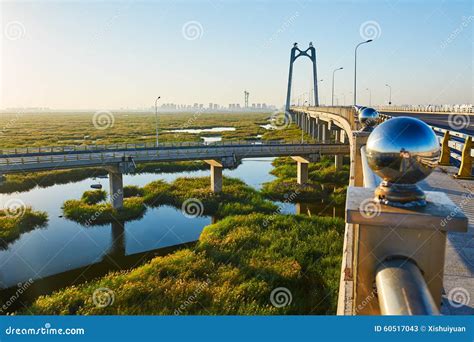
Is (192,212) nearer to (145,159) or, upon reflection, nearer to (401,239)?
(145,159)

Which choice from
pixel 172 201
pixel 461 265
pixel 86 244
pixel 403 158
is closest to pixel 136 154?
pixel 172 201

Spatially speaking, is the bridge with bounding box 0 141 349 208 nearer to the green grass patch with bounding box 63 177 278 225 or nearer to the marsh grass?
the green grass patch with bounding box 63 177 278 225

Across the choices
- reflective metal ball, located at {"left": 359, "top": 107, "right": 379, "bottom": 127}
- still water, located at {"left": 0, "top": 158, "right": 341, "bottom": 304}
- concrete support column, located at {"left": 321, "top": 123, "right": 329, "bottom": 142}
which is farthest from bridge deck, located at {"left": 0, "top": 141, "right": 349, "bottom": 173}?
concrete support column, located at {"left": 321, "top": 123, "right": 329, "bottom": 142}

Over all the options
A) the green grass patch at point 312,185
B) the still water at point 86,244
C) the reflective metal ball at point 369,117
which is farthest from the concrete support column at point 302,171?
the reflective metal ball at point 369,117

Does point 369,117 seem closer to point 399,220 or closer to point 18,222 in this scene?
point 399,220

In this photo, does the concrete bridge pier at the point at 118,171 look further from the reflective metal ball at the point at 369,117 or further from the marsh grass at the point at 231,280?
the reflective metal ball at the point at 369,117

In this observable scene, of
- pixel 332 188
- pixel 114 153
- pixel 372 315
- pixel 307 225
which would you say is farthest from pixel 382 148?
pixel 332 188
